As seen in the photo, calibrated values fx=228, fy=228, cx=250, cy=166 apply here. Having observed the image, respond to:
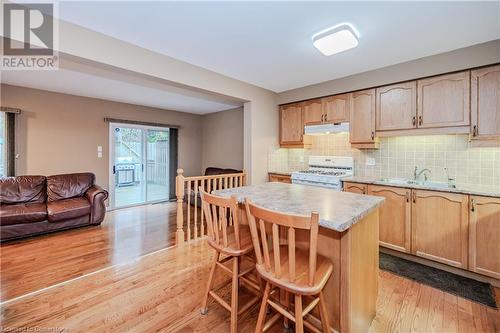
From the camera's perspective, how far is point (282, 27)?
84.0 inches

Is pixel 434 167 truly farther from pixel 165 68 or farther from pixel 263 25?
pixel 165 68

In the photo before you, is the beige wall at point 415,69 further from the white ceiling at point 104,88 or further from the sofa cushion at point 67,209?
the sofa cushion at point 67,209

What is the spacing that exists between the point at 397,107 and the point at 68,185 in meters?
5.57

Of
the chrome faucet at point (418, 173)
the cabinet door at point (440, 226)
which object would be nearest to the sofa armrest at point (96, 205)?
the cabinet door at point (440, 226)

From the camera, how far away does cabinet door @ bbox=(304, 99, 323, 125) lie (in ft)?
12.5

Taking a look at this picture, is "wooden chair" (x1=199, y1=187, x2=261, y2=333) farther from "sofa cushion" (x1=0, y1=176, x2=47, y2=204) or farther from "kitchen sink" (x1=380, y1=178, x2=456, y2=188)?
"sofa cushion" (x1=0, y1=176, x2=47, y2=204)

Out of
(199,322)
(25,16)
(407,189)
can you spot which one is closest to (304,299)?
(199,322)

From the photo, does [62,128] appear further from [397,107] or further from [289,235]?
[397,107]

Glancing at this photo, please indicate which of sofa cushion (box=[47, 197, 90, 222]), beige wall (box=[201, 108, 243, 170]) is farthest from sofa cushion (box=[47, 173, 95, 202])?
beige wall (box=[201, 108, 243, 170])

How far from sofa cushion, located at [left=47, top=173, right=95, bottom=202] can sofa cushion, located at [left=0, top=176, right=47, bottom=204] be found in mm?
107

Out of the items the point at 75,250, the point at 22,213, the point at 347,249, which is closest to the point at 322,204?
the point at 347,249

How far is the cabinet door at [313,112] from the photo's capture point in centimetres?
381

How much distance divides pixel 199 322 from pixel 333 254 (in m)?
1.16

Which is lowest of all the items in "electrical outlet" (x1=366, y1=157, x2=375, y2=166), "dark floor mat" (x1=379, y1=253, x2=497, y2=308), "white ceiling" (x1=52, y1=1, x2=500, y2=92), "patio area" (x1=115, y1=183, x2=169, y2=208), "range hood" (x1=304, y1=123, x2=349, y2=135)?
"dark floor mat" (x1=379, y1=253, x2=497, y2=308)
